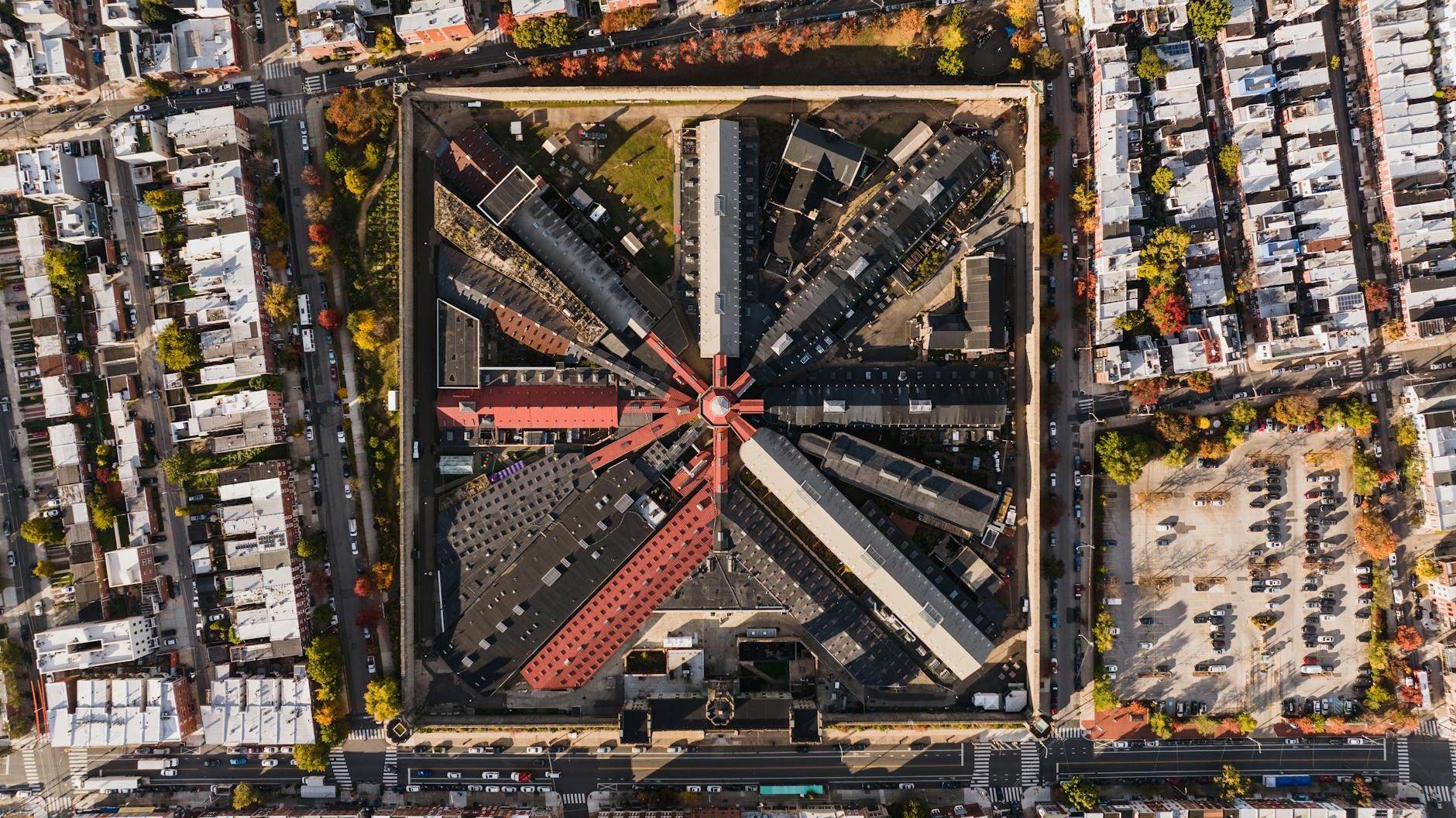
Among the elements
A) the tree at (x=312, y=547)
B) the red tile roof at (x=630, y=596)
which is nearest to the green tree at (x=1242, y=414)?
the red tile roof at (x=630, y=596)

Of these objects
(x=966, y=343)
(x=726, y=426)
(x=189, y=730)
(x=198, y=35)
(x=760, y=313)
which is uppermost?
(x=198, y=35)

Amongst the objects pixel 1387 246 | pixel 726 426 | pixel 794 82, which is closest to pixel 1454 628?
pixel 1387 246

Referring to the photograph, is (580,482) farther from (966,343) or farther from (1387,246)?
(1387,246)

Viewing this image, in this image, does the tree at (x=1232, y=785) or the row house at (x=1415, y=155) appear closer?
the row house at (x=1415, y=155)

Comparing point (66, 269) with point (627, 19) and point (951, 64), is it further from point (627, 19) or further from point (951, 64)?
point (951, 64)

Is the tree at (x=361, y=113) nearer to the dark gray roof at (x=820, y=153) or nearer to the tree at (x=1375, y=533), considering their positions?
the dark gray roof at (x=820, y=153)

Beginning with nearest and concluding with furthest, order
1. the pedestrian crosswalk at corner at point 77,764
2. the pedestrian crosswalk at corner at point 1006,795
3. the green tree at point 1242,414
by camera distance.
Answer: the green tree at point 1242,414, the pedestrian crosswalk at corner at point 1006,795, the pedestrian crosswalk at corner at point 77,764

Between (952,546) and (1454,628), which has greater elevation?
(952,546)
